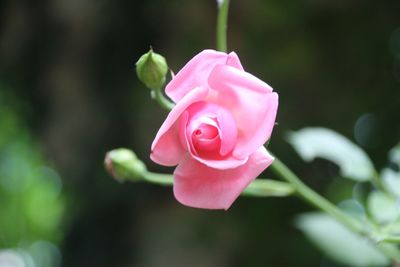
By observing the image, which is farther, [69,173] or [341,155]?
[69,173]

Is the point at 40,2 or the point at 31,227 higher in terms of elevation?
the point at 40,2

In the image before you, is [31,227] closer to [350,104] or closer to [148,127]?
[148,127]

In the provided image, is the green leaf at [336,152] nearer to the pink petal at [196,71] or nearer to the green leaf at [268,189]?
the green leaf at [268,189]

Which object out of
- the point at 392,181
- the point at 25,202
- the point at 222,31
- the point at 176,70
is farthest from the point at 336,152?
the point at 25,202

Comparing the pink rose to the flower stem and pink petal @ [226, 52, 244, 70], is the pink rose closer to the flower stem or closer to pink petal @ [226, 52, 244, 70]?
pink petal @ [226, 52, 244, 70]

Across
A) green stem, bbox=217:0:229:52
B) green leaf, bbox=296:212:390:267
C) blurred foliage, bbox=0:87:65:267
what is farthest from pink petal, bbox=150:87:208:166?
blurred foliage, bbox=0:87:65:267

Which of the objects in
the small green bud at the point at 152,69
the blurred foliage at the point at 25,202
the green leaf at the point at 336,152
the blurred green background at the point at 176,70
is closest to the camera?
the small green bud at the point at 152,69

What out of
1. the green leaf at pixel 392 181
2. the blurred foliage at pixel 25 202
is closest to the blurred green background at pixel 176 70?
the green leaf at pixel 392 181

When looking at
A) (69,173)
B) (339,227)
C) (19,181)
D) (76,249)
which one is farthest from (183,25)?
(19,181)
